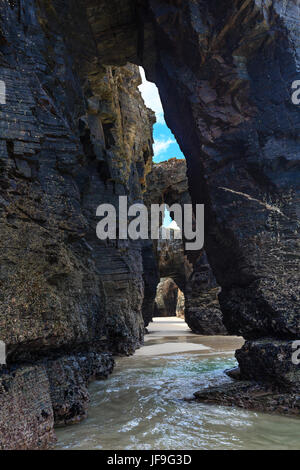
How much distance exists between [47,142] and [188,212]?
21451 mm

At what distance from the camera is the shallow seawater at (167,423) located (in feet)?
13.0

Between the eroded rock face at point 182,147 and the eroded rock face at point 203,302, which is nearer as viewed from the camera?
the eroded rock face at point 182,147

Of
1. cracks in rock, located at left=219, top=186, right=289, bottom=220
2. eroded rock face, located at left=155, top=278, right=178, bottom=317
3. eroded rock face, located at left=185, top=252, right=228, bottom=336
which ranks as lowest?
eroded rock face, located at left=155, top=278, right=178, bottom=317

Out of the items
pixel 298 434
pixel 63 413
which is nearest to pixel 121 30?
pixel 63 413

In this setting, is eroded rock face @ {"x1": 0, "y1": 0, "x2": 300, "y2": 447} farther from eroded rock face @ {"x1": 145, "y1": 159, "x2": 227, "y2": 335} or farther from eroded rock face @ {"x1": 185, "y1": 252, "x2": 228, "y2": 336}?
eroded rock face @ {"x1": 145, "y1": 159, "x2": 227, "y2": 335}

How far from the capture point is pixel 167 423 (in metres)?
4.74

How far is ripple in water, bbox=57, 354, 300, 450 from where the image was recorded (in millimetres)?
3957

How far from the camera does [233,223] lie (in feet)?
22.9

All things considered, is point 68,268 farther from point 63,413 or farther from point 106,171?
point 106,171

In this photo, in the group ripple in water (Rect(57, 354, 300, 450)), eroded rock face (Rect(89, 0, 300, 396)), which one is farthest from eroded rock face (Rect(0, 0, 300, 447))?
ripple in water (Rect(57, 354, 300, 450))

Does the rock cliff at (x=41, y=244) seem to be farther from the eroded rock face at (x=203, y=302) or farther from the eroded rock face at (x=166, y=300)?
the eroded rock face at (x=166, y=300)

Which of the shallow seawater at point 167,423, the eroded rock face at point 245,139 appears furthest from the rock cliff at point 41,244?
the eroded rock face at point 245,139

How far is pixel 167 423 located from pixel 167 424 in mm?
49

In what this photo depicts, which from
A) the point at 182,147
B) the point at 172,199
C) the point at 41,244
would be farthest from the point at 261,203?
the point at 172,199
